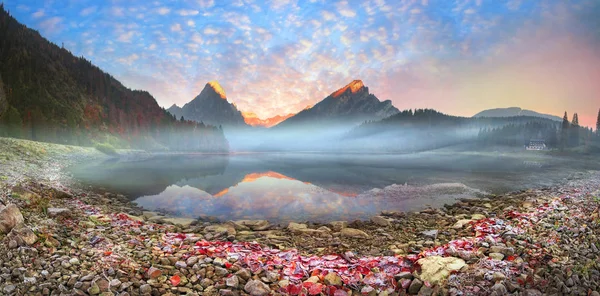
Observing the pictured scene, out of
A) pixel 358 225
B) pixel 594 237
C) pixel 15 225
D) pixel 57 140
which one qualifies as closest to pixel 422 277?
pixel 594 237

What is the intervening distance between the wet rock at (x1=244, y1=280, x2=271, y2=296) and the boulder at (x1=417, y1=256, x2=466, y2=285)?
13.0 feet

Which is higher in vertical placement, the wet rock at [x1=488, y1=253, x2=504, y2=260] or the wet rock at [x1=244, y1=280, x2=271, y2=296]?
the wet rock at [x1=488, y1=253, x2=504, y2=260]

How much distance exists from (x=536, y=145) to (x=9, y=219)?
713 feet

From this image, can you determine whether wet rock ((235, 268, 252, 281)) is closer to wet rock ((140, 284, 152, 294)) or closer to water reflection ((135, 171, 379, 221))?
wet rock ((140, 284, 152, 294))

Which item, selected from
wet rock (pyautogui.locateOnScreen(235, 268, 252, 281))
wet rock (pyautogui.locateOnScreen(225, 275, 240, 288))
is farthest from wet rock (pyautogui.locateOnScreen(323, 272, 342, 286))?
wet rock (pyautogui.locateOnScreen(225, 275, 240, 288))

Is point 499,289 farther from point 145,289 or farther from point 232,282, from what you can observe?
point 145,289

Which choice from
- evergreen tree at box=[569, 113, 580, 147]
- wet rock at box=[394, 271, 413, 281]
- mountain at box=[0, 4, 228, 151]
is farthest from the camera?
evergreen tree at box=[569, 113, 580, 147]

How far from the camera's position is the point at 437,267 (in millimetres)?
6645

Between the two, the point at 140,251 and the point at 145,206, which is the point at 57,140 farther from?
the point at 140,251

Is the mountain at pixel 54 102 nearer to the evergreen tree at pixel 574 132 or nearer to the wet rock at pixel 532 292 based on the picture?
the wet rock at pixel 532 292

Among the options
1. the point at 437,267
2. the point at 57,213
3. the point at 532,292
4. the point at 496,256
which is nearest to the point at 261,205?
the point at 57,213

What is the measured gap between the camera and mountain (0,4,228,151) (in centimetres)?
9888

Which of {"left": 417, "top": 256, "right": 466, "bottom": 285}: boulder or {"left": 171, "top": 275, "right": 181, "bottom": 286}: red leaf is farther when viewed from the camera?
{"left": 417, "top": 256, "right": 466, "bottom": 285}: boulder

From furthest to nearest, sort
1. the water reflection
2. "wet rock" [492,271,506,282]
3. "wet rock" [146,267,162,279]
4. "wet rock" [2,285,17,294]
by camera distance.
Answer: the water reflection, "wet rock" [146,267,162,279], "wet rock" [492,271,506,282], "wet rock" [2,285,17,294]
